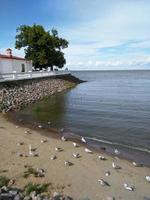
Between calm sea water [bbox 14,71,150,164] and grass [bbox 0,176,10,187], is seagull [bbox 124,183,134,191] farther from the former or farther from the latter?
calm sea water [bbox 14,71,150,164]

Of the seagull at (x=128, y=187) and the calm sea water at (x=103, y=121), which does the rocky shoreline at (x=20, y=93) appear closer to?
the calm sea water at (x=103, y=121)

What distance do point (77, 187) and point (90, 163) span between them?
7.52 feet

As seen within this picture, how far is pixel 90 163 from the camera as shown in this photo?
11516mm

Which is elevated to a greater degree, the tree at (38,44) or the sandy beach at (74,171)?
the tree at (38,44)

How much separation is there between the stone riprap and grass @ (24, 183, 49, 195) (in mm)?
14787

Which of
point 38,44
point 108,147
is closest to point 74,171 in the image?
point 108,147

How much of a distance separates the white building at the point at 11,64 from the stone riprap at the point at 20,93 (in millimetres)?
6184

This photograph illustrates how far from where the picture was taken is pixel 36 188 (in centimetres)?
877

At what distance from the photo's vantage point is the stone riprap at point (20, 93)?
25.4 meters

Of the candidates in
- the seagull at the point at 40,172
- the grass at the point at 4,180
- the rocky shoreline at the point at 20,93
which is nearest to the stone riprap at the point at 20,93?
the rocky shoreline at the point at 20,93

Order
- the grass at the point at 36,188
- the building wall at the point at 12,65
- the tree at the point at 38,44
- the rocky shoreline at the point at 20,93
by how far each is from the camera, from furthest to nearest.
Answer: the tree at the point at 38,44, the building wall at the point at 12,65, the rocky shoreline at the point at 20,93, the grass at the point at 36,188

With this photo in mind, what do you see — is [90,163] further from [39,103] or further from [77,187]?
[39,103]

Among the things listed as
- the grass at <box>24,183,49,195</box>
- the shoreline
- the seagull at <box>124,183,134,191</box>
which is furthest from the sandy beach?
the shoreline

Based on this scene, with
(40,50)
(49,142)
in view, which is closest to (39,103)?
(49,142)
